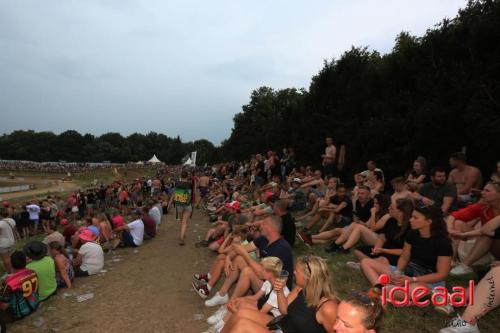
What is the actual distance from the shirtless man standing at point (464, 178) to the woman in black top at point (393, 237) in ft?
7.57

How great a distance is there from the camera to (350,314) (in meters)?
2.40

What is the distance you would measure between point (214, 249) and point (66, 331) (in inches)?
148

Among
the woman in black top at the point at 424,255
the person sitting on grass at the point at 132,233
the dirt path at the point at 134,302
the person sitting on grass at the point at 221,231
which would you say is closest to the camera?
the woman in black top at the point at 424,255

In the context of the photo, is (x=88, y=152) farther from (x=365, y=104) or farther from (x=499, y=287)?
(x=499, y=287)

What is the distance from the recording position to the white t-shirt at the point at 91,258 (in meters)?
7.10

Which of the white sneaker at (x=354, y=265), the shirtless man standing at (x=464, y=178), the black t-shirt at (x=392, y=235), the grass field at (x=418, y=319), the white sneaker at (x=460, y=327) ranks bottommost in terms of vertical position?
the grass field at (x=418, y=319)

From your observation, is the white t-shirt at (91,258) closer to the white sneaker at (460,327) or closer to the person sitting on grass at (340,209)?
the person sitting on grass at (340,209)

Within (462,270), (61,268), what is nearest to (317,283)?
(462,270)

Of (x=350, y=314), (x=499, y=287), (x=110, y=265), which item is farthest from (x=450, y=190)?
(x=110, y=265)

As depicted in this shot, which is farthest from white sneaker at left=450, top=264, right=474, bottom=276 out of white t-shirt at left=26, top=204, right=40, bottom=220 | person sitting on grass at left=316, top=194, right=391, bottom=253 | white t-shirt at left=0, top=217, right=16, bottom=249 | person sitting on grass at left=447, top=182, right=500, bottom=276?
white t-shirt at left=26, top=204, right=40, bottom=220

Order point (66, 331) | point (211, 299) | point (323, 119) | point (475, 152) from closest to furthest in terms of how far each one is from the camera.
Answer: point (66, 331), point (211, 299), point (475, 152), point (323, 119)

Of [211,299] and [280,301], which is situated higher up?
[280,301]

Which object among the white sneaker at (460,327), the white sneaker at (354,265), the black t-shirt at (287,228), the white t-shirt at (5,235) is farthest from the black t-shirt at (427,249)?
the white t-shirt at (5,235)

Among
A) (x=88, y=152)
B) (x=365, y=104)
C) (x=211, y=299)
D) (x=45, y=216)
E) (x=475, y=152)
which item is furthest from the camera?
(x=88, y=152)
